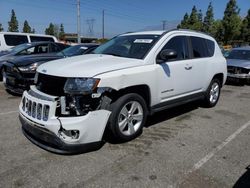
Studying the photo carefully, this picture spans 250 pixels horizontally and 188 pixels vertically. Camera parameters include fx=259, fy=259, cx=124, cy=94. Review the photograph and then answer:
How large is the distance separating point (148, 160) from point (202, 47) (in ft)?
11.0

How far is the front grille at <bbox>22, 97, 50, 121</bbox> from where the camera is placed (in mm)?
3453

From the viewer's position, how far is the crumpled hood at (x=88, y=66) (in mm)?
3606

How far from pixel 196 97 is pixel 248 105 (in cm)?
232

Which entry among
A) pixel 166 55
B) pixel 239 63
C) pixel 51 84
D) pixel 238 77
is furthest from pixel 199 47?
pixel 239 63

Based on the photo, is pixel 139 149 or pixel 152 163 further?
pixel 139 149

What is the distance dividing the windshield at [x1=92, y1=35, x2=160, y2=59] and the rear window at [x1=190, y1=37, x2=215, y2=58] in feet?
4.09

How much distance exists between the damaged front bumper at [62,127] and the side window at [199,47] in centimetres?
286

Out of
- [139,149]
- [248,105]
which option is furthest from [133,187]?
[248,105]

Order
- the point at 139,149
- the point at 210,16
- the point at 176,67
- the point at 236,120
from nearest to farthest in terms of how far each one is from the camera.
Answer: the point at 139,149
the point at 176,67
the point at 236,120
the point at 210,16

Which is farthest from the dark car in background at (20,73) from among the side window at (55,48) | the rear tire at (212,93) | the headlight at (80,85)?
the rear tire at (212,93)

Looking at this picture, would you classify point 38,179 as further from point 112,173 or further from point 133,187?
point 133,187

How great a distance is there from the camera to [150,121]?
17.6ft

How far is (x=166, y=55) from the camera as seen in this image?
14.5ft

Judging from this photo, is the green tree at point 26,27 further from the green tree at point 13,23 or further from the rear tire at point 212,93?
the rear tire at point 212,93
